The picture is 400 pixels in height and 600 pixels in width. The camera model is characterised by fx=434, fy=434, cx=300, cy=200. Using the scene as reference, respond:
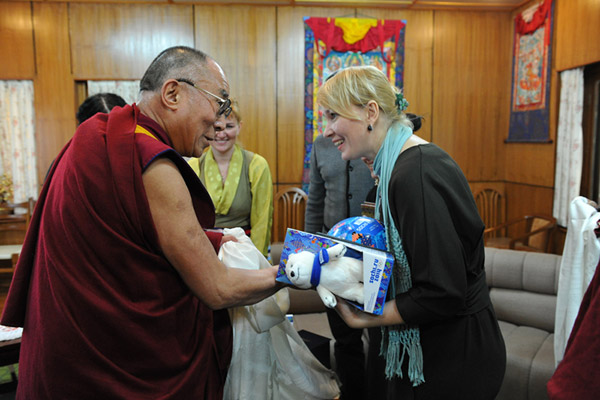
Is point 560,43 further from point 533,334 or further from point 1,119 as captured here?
point 1,119

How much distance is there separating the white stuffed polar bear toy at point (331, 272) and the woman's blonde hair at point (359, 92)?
1.44ft

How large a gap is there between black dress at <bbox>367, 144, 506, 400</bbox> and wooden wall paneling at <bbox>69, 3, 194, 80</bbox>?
16.6 feet

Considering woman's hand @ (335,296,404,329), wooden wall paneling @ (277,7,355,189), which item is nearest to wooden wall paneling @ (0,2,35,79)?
wooden wall paneling @ (277,7,355,189)

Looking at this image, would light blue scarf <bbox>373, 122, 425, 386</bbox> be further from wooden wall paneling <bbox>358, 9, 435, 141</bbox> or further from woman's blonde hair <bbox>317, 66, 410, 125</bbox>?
wooden wall paneling <bbox>358, 9, 435, 141</bbox>

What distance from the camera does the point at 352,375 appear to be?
2.41 metres

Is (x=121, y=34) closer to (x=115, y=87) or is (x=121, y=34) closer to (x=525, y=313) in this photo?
(x=115, y=87)

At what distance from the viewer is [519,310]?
3.05 metres

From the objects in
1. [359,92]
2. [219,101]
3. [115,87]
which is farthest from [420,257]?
[115,87]

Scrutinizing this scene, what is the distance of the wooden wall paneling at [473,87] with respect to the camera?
5738mm

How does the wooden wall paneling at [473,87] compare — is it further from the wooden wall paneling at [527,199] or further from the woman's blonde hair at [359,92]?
the woman's blonde hair at [359,92]

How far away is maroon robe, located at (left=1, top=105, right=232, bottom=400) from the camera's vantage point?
39.0 inches

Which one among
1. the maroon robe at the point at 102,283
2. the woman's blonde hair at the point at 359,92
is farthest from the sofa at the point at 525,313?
the maroon robe at the point at 102,283

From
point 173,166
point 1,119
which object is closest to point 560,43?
point 173,166

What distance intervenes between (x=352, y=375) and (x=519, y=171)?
4.35 meters
